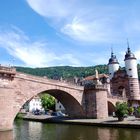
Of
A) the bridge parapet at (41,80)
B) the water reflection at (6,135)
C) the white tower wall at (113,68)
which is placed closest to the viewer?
the water reflection at (6,135)

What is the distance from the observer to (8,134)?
29000 millimetres

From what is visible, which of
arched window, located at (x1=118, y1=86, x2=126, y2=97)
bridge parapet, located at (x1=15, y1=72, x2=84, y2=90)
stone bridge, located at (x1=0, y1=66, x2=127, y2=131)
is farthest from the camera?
arched window, located at (x1=118, y1=86, x2=126, y2=97)

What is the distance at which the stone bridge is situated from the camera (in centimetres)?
3231

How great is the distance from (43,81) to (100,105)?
15.7 meters

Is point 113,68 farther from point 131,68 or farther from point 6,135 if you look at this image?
point 6,135

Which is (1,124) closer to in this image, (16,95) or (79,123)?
(16,95)

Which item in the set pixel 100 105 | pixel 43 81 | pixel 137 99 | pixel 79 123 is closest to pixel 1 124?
pixel 43 81

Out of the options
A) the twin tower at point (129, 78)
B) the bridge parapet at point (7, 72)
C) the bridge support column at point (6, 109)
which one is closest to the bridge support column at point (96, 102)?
the bridge support column at point (6, 109)

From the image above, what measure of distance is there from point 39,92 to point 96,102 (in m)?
15.7

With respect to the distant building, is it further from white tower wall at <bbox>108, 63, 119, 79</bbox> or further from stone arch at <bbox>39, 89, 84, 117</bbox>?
stone arch at <bbox>39, 89, 84, 117</bbox>

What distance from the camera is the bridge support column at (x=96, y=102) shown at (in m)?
51.3

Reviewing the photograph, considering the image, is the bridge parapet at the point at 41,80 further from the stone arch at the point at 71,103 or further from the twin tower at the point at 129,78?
the twin tower at the point at 129,78

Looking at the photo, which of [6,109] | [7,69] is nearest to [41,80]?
[7,69]

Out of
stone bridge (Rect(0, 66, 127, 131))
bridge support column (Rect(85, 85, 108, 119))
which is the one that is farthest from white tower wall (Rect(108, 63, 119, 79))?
bridge support column (Rect(85, 85, 108, 119))
